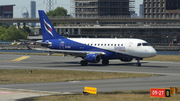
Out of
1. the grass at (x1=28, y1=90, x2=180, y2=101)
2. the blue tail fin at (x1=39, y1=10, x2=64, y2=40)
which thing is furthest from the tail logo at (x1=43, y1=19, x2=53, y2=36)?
the grass at (x1=28, y1=90, x2=180, y2=101)

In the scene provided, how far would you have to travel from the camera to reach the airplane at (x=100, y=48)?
5234 cm

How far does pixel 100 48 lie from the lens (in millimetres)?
55562

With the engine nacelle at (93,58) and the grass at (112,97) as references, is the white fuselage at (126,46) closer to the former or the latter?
the engine nacelle at (93,58)

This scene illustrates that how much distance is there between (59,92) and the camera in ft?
88.7

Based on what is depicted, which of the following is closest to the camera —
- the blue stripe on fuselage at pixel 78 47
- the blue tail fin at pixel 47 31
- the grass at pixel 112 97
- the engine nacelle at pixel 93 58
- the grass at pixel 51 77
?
the grass at pixel 112 97

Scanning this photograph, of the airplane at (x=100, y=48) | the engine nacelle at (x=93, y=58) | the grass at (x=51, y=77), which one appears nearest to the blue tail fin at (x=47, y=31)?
the airplane at (x=100, y=48)

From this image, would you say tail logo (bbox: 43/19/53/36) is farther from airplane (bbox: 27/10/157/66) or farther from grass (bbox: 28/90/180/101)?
grass (bbox: 28/90/180/101)

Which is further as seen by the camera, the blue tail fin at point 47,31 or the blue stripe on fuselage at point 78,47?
the blue tail fin at point 47,31

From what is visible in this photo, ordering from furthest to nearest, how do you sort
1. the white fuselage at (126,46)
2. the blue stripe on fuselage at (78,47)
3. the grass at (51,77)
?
the blue stripe on fuselage at (78,47)
the white fuselage at (126,46)
the grass at (51,77)

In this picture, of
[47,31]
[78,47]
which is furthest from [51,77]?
[47,31]

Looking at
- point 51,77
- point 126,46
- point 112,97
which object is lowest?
point 51,77

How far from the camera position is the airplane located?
52344 mm

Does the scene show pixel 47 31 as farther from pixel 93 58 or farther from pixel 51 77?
Answer: pixel 51 77

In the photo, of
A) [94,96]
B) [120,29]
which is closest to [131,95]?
[94,96]
